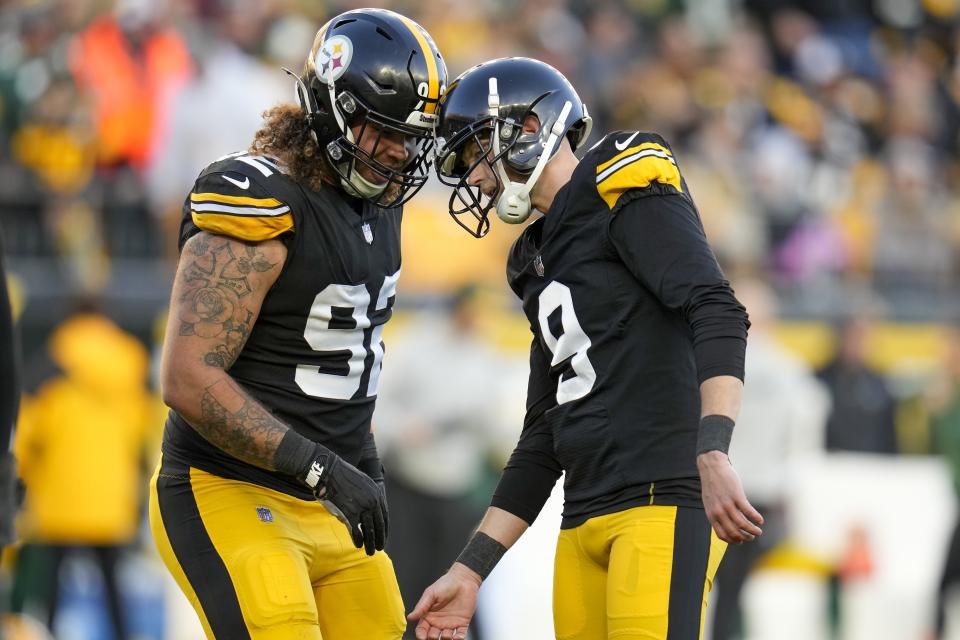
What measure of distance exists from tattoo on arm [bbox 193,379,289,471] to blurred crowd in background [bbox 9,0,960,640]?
4.08 m

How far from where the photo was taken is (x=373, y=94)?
150 inches

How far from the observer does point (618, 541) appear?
3.54m

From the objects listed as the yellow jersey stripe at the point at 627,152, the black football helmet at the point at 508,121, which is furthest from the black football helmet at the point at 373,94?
the yellow jersey stripe at the point at 627,152

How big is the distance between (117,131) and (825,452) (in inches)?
187

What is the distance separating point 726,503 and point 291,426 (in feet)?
3.85

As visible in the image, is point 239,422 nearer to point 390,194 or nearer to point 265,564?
point 265,564

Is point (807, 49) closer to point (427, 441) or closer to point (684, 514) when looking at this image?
point (427, 441)

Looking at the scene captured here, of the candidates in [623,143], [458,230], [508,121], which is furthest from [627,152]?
[458,230]

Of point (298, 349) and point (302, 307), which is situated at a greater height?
point (302, 307)

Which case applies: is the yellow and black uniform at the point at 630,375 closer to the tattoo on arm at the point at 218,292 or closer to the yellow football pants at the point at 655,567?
the yellow football pants at the point at 655,567

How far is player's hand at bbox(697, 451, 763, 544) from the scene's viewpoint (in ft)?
10.4

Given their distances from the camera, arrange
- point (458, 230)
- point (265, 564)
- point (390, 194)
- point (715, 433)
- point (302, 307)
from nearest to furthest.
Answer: point (715, 433) < point (265, 564) < point (302, 307) < point (390, 194) < point (458, 230)

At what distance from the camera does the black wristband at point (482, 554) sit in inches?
154

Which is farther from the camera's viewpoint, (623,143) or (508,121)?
(508,121)
